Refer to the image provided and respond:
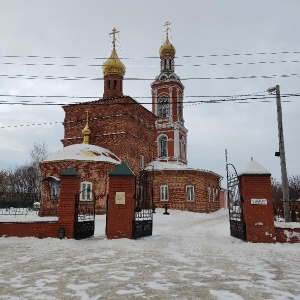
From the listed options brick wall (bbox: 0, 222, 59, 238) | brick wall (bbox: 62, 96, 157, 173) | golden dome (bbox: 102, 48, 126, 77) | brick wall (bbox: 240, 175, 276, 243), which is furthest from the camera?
golden dome (bbox: 102, 48, 126, 77)

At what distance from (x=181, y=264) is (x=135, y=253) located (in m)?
1.81

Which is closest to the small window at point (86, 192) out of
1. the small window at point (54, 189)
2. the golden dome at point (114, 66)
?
the small window at point (54, 189)

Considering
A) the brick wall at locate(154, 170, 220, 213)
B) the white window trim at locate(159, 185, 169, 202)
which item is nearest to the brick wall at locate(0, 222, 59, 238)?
the brick wall at locate(154, 170, 220, 213)

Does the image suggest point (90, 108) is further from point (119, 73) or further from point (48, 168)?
point (48, 168)

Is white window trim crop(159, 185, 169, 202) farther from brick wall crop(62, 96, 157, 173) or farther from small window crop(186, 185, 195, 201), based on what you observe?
brick wall crop(62, 96, 157, 173)

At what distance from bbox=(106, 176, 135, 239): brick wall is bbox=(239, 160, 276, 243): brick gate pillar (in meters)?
3.94

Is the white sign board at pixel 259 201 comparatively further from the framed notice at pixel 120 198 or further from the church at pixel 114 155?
the church at pixel 114 155

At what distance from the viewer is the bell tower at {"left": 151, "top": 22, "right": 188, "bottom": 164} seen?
37.6 metres

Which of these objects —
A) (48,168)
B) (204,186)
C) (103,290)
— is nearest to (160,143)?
(204,186)

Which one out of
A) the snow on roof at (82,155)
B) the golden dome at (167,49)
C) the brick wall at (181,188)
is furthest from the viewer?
the golden dome at (167,49)

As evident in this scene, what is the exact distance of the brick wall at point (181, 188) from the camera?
27.5 metres

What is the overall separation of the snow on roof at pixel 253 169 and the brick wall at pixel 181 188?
1706 centimetres

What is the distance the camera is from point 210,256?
7500 millimetres

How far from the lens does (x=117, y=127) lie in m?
27.4
